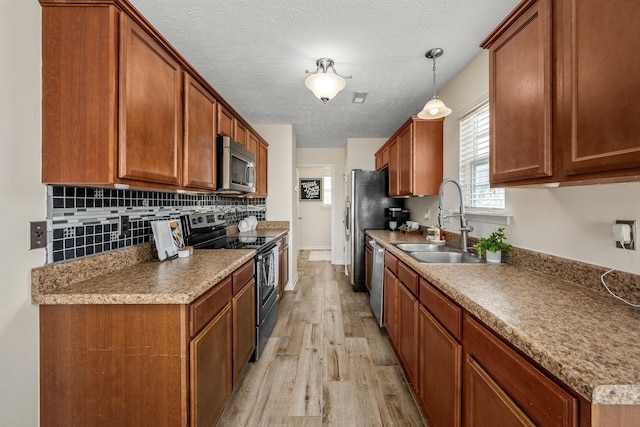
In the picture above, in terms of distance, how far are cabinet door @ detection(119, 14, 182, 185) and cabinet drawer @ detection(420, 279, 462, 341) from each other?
5.18 feet

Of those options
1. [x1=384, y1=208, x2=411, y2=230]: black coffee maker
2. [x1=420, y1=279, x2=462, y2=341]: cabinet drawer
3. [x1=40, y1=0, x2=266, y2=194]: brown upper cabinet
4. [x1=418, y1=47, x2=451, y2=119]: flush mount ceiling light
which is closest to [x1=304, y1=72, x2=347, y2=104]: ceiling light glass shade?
[x1=418, y1=47, x2=451, y2=119]: flush mount ceiling light

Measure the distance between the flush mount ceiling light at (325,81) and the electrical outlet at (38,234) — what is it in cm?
186

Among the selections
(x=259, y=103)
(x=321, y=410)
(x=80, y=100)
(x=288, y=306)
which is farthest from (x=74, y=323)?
(x=259, y=103)

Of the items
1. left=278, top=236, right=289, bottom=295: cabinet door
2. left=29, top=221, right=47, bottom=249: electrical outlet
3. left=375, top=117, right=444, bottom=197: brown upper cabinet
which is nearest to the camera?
left=29, top=221, right=47, bottom=249: electrical outlet

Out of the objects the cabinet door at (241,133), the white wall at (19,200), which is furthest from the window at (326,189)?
the white wall at (19,200)

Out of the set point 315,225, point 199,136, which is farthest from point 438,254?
point 315,225

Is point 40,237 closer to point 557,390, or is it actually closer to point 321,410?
point 321,410

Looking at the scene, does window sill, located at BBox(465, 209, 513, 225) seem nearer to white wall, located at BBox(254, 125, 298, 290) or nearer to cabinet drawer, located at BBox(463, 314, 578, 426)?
cabinet drawer, located at BBox(463, 314, 578, 426)

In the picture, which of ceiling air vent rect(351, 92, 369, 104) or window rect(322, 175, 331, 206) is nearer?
ceiling air vent rect(351, 92, 369, 104)

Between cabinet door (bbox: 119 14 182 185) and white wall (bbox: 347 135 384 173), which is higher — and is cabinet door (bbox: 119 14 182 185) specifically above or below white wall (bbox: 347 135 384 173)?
below

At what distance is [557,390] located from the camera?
67 cm

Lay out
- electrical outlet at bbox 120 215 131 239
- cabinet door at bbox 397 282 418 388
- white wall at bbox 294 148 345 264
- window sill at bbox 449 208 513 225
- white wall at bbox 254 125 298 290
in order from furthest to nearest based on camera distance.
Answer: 1. white wall at bbox 294 148 345 264
2. white wall at bbox 254 125 298 290
3. window sill at bbox 449 208 513 225
4. cabinet door at bbox 397 282 418 388
5. electrical outlet at bbox 120 215 131 239

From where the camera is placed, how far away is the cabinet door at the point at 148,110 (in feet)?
3.97

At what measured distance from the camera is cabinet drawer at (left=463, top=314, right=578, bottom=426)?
0.66 m
